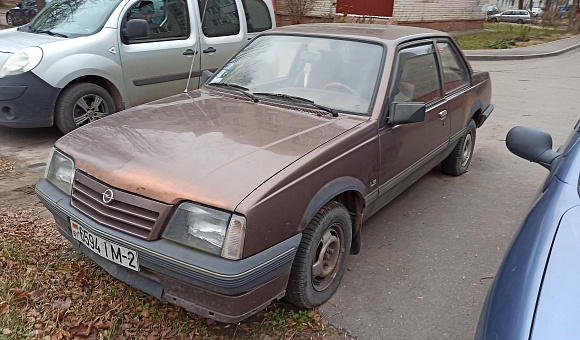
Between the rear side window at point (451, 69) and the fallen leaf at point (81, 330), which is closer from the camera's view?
the fallen leaf at point (81, 330)

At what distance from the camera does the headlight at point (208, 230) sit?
6.87 ft

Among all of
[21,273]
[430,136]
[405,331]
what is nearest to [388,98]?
[430,136]

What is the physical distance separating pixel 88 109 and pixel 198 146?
3.41 meters

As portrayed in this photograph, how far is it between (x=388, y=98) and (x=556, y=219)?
1576 mm

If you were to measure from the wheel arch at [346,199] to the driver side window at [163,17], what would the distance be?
3845 millimetres

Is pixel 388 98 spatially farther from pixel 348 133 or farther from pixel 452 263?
pixel 452 263

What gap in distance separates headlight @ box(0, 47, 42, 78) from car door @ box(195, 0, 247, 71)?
2.00 metres

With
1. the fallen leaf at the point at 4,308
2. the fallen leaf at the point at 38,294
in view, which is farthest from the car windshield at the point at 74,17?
the fallen leaf at the point at 4,308

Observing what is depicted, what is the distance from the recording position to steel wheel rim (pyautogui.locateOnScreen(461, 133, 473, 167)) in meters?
4.94

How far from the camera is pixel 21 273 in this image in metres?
2.85

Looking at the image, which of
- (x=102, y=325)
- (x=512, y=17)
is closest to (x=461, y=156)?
(x=102, y=325)

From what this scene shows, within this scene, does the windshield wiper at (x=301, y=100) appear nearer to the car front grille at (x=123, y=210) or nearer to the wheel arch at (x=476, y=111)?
the car front grille at (x=123, y=210)

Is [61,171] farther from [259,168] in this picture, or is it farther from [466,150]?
[466,150]

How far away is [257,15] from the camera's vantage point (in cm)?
701
